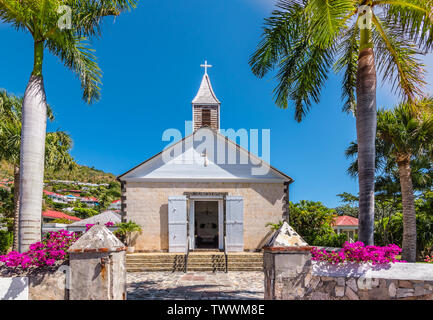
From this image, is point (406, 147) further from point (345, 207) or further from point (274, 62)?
point (345, 207)

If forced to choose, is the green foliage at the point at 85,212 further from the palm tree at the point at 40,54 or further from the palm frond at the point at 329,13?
the palm frond at the point at 329,13

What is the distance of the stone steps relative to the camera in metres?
12.0

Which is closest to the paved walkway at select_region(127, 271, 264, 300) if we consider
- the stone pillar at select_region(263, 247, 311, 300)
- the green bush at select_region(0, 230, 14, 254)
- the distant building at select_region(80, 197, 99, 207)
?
the stone pillar at select_region(263, 247, 311, 300)

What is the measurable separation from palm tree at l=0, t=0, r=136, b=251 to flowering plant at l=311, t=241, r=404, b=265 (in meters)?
5.25

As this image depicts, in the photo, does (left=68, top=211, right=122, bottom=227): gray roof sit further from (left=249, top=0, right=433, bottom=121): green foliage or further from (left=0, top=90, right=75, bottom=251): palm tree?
(left=249, top=0, right=433, bottom=121): green foliage

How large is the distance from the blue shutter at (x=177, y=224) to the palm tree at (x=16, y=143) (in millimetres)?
5805

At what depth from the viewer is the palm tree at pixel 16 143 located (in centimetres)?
1398

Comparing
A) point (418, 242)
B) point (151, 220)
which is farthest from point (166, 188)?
point (418, 242)

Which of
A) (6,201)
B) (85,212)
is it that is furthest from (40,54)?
(85,212)

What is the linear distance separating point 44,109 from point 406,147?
11.8 metres

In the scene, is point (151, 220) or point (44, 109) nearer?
point (44, 109)

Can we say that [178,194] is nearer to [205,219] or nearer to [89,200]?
[205,219]

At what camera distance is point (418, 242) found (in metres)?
15.5

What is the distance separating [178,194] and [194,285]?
5574 millimetres
